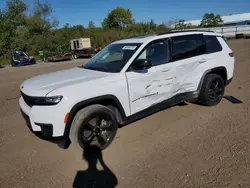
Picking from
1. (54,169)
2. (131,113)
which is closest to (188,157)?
(131,113)

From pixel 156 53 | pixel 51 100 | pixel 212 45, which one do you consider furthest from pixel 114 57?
pixel 212 45

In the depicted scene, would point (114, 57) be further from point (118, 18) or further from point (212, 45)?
point (118, 18)

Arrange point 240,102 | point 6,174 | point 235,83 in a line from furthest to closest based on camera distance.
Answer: point 235,83, point 240,102, point 6,174

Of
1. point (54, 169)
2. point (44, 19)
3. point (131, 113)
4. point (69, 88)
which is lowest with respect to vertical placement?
point (54, 169)

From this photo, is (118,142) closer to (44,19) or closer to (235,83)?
(235,83)

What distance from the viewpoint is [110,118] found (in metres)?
3.43

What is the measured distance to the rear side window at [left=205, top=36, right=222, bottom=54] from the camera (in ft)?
15.9

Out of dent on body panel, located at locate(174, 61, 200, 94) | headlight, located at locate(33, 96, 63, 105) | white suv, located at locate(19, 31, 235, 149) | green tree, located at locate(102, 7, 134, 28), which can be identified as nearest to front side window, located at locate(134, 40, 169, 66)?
white suv, located at locate(19, 31, 235, 149)

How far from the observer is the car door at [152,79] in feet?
11.9

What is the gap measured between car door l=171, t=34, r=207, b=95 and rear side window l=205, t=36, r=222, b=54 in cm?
16

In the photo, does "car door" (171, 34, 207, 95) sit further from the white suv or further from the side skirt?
the side skirt

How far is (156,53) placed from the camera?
4.05 m

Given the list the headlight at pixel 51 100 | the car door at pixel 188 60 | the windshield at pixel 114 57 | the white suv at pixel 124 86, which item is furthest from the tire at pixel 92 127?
the car door at pixel 188 60

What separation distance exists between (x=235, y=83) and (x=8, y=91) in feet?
26.6
